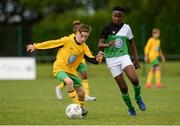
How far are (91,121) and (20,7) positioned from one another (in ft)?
176

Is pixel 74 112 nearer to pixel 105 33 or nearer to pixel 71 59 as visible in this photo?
pixel 71 59

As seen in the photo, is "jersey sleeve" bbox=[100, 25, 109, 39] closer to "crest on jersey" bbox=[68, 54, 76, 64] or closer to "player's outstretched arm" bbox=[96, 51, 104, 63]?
"player's outstretched arm" bbox=[96, 51, 104, 63]

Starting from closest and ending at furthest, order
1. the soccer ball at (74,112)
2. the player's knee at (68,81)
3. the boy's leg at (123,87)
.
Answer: the soccer ball at (74,112), the player's knee at (68,81), the boy's leg at (123,87)

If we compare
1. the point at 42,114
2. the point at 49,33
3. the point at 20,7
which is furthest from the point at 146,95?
the point at 20,7

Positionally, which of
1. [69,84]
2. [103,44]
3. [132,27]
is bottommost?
[69,84]

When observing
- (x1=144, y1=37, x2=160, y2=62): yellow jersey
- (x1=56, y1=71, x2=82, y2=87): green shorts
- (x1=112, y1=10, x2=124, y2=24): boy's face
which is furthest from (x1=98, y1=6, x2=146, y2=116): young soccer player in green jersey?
(x1=144, y1=37, x2=160, y2=62): yellow jersey

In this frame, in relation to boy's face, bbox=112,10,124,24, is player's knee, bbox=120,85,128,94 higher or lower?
lower

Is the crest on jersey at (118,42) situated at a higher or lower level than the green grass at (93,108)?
higher

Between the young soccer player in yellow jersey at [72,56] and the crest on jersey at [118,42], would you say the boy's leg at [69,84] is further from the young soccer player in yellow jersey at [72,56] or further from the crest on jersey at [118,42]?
the crest on jersey at [118,42]

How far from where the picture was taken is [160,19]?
137ft

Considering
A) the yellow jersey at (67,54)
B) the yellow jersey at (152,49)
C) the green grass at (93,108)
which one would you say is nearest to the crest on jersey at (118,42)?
the yellow jersey at (67,54)

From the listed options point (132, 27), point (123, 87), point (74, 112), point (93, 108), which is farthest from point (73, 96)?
point (132, 27)

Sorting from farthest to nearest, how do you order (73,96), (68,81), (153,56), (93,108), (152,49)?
(152,49) → (153,56) → (93,108) → (73,96) → (68,81)

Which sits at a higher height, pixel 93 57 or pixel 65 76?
pixel 93 57
